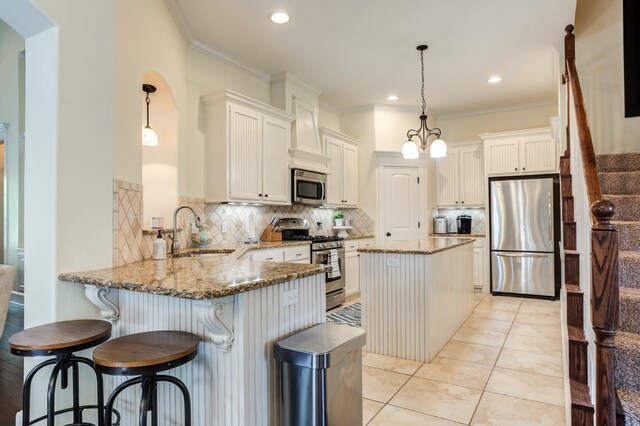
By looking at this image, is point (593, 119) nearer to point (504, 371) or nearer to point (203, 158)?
point (504, 371)

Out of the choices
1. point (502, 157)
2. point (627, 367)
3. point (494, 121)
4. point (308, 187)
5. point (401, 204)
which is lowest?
point (627, 367)

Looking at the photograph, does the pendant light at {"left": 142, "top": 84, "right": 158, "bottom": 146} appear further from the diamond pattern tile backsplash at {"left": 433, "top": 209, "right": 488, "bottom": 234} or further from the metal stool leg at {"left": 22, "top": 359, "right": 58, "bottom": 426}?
the diamond pattern tile backsplash at {"left": 433, "top": 209, "right": 488, "bottom": 234}

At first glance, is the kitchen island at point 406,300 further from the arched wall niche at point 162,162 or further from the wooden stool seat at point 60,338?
the wooden stool seat at point 60,338

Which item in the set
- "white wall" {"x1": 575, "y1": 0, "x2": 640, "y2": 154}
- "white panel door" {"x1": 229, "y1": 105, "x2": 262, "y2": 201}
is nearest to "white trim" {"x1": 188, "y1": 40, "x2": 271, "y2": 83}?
"white panel door" {"x1": 229, "y1": 105, "x2": 262, "y2": 201}

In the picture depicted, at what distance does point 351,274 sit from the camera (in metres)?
5.55

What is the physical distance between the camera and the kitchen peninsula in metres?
1.54

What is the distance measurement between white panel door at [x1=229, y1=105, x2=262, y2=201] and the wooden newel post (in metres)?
3.27

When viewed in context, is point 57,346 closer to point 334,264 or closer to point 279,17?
point 279,17

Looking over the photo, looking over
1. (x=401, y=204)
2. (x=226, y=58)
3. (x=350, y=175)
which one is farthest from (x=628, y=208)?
(x=226, y=58)

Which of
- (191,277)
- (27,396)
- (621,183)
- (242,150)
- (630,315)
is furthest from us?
(242,150)

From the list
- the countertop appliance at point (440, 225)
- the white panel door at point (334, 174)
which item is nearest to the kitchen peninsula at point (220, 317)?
the white panel door at point (334, 174)

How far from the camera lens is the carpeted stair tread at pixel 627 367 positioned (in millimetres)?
1688

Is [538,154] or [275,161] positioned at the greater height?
[538,154]

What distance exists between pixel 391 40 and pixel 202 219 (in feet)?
9.12
